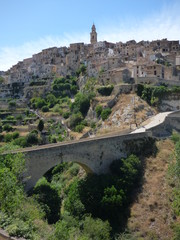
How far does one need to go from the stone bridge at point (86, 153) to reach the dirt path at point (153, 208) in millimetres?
3035

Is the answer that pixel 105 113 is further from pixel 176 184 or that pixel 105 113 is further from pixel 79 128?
pixel 176 184

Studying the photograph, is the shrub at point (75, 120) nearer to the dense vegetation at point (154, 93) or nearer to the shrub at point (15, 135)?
the shrub at point (15, 135)

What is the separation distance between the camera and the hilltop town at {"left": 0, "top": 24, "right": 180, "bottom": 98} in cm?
4631

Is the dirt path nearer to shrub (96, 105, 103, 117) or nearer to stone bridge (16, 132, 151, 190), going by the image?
stone bridge (16, 132, 151, 190)

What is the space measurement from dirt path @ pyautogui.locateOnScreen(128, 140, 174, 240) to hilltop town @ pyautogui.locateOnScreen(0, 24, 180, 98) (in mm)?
21409

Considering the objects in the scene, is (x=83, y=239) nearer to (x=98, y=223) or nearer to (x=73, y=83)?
(x=98, y=223)

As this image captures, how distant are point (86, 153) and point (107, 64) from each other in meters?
35.0

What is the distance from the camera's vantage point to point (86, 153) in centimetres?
2297

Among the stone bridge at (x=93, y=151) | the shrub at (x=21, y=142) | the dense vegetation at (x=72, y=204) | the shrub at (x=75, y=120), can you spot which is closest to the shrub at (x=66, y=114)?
the shrub at (x=75, y=120)

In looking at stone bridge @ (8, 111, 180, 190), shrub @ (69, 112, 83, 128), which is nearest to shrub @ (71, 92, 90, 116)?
shrub @ (69, 112, 83, 128)

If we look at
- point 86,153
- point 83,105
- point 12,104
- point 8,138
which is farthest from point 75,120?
point 12,104

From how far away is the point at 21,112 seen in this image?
54906 millimetres

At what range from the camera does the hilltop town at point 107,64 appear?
46312 mm

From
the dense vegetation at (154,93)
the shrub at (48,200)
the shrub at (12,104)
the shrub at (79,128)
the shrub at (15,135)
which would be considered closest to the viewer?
the shrub at (48,200)
